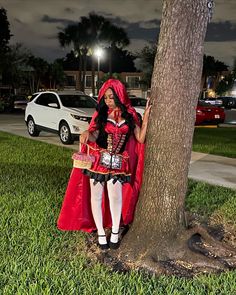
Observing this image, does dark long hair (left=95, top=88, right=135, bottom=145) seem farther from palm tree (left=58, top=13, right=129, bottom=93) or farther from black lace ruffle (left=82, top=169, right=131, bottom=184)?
palm tree (left=58, top=13, right=129, bottom=93)

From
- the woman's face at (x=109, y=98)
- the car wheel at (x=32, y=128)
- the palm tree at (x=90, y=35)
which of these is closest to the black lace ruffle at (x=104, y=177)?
the woman's face at (x=109, y=98)

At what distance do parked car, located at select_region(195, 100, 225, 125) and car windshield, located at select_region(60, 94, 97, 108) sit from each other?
24.0 ft

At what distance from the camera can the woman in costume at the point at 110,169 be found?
416cm

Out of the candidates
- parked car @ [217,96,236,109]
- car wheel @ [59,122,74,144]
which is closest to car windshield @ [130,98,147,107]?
car wheel @ [59,122,74,144]

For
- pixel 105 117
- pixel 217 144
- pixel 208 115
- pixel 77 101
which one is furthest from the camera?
pixel 208 115

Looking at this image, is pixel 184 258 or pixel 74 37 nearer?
pixel 184 258

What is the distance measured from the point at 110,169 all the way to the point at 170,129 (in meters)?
0.63

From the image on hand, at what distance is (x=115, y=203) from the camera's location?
4.30 m

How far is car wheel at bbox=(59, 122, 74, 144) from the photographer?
44.9 ft

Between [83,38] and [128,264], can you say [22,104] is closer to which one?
[83,38]

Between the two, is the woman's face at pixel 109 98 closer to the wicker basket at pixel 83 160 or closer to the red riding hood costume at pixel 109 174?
the red riding hood costume at pixel 109 174

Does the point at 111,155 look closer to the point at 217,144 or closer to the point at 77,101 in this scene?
the point at 217,144

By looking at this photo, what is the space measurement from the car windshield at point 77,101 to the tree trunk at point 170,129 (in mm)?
10469

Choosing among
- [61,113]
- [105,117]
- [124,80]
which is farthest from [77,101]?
[124,80]
